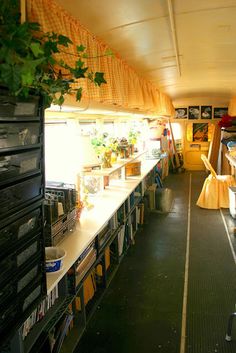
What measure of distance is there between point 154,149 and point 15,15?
262 inches

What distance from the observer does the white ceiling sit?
217cm

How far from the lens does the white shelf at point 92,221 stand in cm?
225

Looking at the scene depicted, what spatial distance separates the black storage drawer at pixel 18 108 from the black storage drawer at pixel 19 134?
33 mm

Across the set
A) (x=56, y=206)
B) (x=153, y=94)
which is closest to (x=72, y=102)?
(x=56, y=206)

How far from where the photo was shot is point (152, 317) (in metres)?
3.05

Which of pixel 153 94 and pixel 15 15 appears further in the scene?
pixel 153 94

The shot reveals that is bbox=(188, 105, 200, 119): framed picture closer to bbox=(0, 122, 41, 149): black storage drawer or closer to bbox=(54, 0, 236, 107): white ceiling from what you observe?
bbox=(54, 0, 236, 107): white ceiling

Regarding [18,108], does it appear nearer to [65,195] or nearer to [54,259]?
[54,259]

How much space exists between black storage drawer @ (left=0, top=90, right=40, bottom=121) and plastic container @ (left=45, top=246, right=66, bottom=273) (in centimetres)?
104

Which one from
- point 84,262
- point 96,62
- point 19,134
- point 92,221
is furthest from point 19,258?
point 96,62

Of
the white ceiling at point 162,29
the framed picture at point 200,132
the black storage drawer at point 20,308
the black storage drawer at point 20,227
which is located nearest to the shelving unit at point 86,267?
the black storage drawer at point 20,308

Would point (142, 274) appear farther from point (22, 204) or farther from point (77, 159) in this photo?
point (22, 204)

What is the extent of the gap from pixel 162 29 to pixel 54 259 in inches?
83.5

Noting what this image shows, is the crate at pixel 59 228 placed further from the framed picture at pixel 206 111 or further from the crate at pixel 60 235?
the framed picture at pixel 206 111
